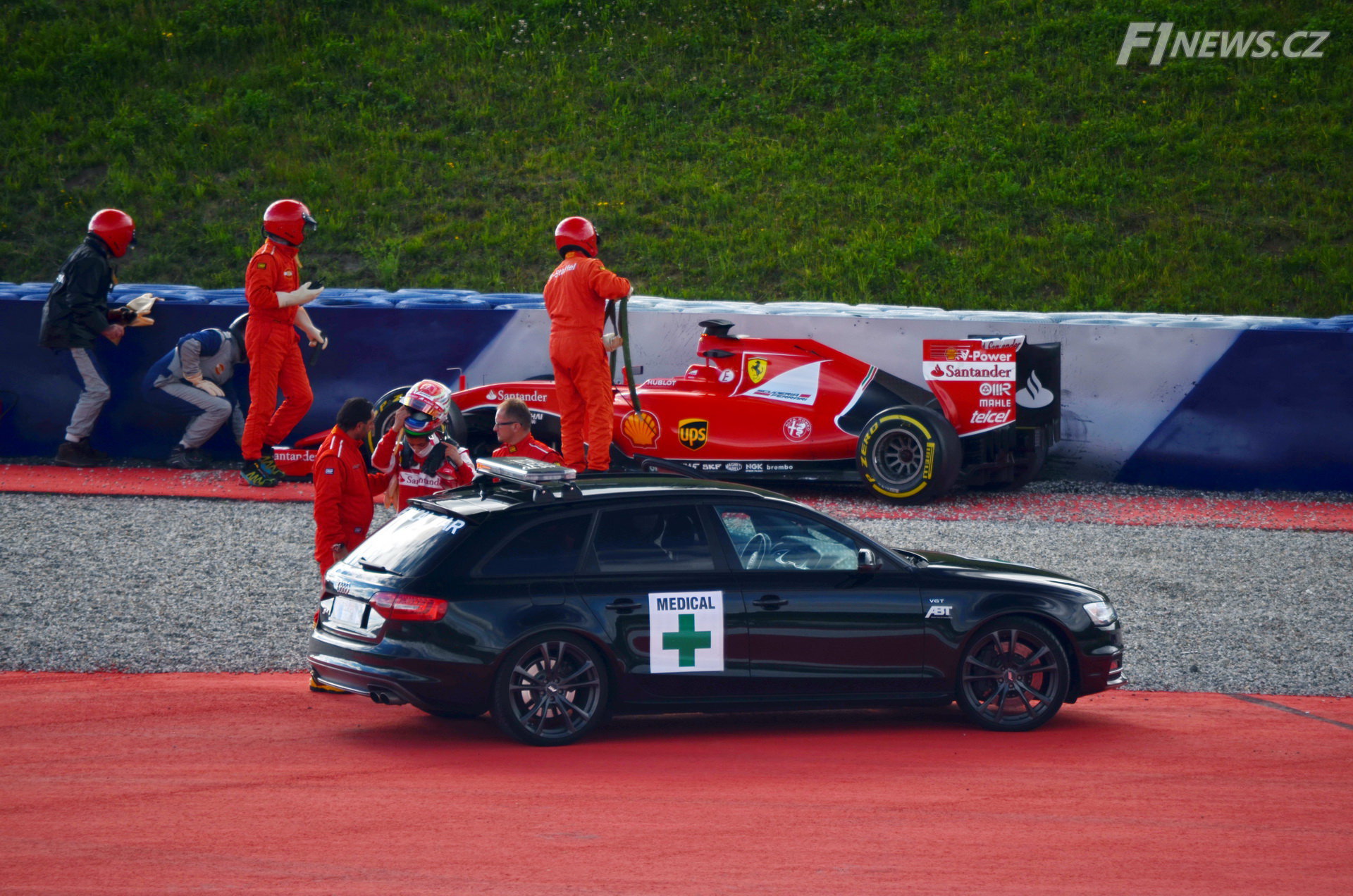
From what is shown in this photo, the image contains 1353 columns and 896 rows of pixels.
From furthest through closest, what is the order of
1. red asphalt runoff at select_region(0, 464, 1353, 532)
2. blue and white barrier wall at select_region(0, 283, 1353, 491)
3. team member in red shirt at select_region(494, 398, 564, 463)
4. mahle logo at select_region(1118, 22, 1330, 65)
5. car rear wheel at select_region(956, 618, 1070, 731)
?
mahle logo at select_region(1118, 22, 1330, 65), blue and white barrier wall at select_region(0, 283, 1353, 491), red asphalt runoff at select_region(0, 464, 1353, 532), team member in red shirt at select_region(494, 398, 564, 463), car rear wheel at select_region(956, 618, 1070, 731)

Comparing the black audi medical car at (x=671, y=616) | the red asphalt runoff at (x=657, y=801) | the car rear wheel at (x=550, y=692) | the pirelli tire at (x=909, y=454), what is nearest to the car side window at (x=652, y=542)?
the black audi medical car at (x=671, y=616)

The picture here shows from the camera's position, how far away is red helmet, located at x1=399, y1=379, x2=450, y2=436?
24.9 feet

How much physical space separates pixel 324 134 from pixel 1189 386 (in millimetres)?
14212

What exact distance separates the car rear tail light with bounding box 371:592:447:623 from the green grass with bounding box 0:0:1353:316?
12.7 metres

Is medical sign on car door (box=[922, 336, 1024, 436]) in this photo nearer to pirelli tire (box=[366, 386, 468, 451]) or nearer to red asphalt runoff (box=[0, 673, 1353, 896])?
pirelli tire (box=[366, 386, 468, 451])

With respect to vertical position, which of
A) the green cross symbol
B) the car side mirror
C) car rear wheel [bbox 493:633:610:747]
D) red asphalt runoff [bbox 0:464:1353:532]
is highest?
red asphalt runoff [bbox 0:464:1353:532]

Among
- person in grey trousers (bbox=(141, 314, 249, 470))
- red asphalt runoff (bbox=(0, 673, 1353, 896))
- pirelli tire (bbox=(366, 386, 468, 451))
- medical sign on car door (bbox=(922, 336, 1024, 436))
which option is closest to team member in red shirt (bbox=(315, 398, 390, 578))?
red asphalt runoff (bbox=(0, 673, 1353, 896))

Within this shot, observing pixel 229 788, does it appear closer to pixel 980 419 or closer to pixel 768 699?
pixel 768 699

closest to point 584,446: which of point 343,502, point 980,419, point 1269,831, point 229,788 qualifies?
point 980,419

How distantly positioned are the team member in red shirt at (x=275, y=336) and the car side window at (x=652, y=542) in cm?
641

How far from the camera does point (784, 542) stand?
6.68 meters

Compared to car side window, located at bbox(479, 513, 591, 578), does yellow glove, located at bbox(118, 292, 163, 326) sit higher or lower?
higher

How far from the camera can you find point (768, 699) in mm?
6516

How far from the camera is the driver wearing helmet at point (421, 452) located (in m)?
7.63
